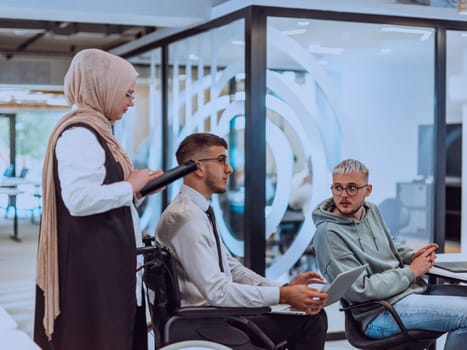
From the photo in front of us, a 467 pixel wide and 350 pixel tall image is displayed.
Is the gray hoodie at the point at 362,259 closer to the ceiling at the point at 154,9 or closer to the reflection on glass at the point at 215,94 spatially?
the reflection on glass at the point at 215,94

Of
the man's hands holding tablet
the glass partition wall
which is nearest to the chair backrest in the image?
the man's hands holding tablet

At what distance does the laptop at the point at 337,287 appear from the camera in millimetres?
2592

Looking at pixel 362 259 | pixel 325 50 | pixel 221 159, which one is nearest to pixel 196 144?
pixel 221 159

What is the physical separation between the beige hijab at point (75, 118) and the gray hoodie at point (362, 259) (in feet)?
3.69

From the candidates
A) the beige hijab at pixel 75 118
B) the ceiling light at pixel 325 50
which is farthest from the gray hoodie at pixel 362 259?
the ceiling light at pixel 325 50

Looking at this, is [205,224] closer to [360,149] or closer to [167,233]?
[167,233]

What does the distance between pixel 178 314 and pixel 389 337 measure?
983 millimetres

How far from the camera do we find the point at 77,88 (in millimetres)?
2262

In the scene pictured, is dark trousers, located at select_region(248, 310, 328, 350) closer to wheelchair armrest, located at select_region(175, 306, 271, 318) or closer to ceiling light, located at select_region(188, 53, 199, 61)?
wheelchair armrest, located at select_region(175, 306, 271, 318)

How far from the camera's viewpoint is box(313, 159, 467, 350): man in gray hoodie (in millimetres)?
2930

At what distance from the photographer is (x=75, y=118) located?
2221mm

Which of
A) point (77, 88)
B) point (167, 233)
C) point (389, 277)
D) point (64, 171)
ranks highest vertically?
point (77, 88)

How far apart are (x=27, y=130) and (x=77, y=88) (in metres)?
9.07

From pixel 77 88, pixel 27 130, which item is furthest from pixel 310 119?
pixel 27 130
